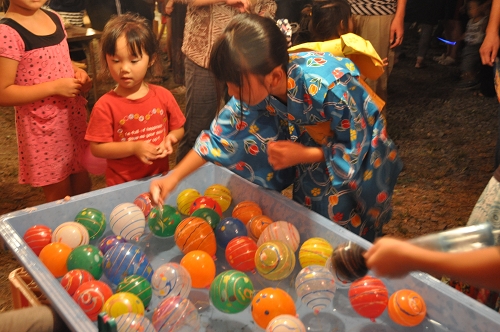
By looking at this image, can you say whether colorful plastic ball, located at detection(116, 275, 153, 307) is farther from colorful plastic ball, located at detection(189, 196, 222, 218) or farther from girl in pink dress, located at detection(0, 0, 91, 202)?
girl in pink dress, located at detection(0, 0, 91, 202)

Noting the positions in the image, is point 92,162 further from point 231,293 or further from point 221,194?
point 231,293

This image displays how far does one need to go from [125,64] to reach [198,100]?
1.96 feet

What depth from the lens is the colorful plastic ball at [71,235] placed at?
181 centimetres

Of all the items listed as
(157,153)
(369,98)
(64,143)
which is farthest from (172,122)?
(369,98)

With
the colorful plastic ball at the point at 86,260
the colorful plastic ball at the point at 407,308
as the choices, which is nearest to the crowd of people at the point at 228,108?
the colorful plastic ball at the point at 86,260

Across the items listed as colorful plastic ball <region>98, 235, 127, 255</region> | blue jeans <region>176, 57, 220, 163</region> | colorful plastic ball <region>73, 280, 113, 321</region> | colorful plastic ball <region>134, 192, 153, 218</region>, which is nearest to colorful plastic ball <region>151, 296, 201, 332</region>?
colorful plastic ball <region>73, 280, 113, 321</region>

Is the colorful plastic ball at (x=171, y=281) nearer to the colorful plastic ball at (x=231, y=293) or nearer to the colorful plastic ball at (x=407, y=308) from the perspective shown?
the colorful plastic ball at (x=231, y=293)

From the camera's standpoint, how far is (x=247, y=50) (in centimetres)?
165

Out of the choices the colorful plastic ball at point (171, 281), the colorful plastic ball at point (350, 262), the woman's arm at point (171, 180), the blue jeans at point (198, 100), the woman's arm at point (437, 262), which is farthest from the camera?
the blue jeans at point (198, 100)

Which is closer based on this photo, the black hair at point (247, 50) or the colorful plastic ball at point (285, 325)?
the colorful plastic ball at point (285, 325)

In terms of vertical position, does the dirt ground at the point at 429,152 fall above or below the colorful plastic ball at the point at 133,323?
below

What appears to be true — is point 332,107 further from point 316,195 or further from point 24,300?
point 24,300

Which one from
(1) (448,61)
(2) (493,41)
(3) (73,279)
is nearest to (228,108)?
(3) (73,279)

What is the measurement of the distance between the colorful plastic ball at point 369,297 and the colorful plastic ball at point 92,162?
4.24 feet
